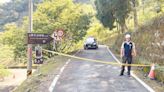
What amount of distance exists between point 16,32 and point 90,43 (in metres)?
10.8

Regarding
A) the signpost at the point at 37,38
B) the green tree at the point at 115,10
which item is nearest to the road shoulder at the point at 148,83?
the signpost at the point at 37,38

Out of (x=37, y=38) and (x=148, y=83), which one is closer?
(x=148, y=83)

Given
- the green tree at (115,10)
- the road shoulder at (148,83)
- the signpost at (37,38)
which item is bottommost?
the road shoulder at (148,83)

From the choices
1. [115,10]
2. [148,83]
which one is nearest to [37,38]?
[148,83]

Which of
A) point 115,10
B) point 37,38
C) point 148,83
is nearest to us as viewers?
point 148,83

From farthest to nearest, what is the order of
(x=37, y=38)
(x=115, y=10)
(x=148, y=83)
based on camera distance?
(x=115, y=10) → (x=37, y=38) → (x=148, y=83)

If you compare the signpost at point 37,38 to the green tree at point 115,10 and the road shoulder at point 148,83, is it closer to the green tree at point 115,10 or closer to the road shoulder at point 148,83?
the road shoulder at point 148,83

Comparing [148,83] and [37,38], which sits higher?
[37,38]

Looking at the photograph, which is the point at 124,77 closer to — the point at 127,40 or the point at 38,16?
the point at 127,40

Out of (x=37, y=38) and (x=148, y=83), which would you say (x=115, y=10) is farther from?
(x=148, y=83)

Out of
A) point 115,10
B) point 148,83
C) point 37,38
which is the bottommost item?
point 148,83

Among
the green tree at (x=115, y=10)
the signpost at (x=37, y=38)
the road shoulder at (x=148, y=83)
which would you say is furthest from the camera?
the green tree at (x=115, y=10)

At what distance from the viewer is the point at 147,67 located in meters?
15.3

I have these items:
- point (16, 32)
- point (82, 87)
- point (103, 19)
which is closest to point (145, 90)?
point (82, 87)
